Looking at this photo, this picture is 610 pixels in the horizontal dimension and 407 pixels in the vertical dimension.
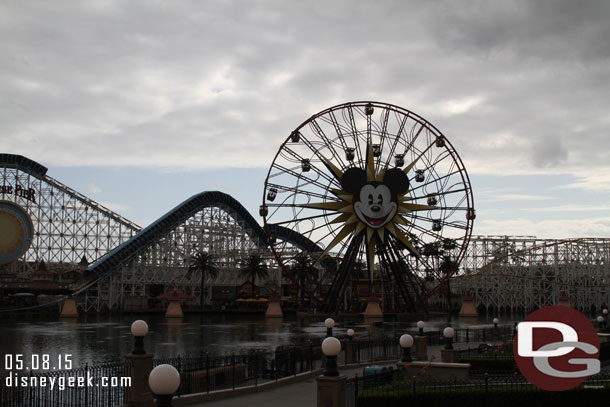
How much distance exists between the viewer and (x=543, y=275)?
97.2 m

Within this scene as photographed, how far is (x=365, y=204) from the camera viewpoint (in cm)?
5622

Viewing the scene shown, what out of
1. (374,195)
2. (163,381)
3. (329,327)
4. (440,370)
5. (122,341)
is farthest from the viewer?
(374,195)

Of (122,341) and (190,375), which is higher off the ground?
(190,375)

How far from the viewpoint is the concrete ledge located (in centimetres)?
1967

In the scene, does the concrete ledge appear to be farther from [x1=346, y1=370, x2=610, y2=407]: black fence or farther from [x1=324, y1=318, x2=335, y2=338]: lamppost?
[x1=324, y1=318, x2=335, y2=338]: lamppost

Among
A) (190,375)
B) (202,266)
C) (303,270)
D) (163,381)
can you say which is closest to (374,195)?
(303,270)

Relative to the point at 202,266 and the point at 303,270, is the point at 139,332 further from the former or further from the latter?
the point at 303,270

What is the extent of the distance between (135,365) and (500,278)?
9385cm

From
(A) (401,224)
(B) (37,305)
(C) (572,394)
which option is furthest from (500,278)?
(C) (572,394)

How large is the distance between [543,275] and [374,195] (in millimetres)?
51828

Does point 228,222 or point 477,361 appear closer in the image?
point 477,361

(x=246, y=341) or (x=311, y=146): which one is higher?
(x=311, y=146)

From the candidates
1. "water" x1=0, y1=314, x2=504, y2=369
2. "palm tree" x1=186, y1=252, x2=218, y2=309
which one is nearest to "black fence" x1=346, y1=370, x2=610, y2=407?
"water" x1=0, y1=314, x2=504, y2=369

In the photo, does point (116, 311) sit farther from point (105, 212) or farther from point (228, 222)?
point (228, 222)
